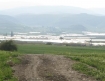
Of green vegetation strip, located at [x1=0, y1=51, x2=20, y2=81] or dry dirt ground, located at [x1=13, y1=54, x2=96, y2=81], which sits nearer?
dry dirt ground, located at [x1=13, y1=54, x2=96, y2=81]

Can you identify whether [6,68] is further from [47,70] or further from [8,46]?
[8,46]

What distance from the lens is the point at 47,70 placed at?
17.2m

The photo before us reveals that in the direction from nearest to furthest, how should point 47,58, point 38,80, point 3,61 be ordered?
point 38,80 → point 3,61 → point 47,58

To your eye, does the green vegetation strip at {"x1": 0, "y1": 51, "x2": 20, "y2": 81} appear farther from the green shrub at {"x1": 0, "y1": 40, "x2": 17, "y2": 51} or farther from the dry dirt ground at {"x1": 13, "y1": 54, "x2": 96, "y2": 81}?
the green shrub at {"x1": 0, "y1": 40, "x2": 17, "y2": 51}

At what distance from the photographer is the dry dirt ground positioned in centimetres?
1534

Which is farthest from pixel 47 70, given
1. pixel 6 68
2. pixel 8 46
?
pixel 8 46

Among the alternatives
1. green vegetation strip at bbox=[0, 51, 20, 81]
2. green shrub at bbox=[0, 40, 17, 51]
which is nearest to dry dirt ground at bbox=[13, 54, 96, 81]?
green vegetation strip at bbox=[0, 51, 20, 81]

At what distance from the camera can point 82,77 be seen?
15.7 metres

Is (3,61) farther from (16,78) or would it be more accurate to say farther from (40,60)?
(16,78)

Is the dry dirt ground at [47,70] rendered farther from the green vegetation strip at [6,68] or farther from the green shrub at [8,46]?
the green shrub at [8,46]

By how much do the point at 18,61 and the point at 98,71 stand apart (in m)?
5.86

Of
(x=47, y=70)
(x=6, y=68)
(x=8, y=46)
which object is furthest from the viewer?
(x=8, y=46)

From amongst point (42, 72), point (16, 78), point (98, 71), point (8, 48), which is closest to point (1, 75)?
point (16, 78)

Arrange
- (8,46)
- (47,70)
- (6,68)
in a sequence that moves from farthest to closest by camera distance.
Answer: (8,46)
(6,68)
(47,70)
